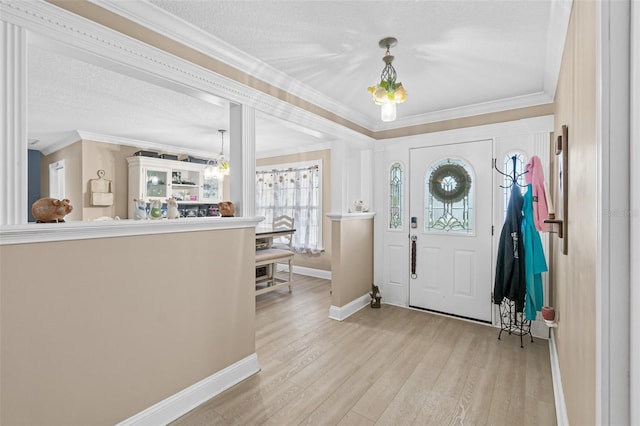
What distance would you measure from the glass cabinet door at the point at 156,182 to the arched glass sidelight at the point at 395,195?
401cm

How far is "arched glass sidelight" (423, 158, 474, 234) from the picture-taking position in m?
3.58

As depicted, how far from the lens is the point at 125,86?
2.96 m

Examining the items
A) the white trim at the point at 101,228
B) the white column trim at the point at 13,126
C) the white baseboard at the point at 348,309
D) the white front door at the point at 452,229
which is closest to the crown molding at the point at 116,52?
the white column trim at the point at 13,126

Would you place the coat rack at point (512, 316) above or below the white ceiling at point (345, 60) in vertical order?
below

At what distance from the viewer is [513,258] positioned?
296 centimetres

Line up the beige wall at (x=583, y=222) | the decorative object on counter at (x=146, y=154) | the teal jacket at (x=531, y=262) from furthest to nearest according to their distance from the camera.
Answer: the decorative object on counter at (x=146, y=154) → the teal jacket at (x=531, y=262) → the beige wall at (x=583, y=222)

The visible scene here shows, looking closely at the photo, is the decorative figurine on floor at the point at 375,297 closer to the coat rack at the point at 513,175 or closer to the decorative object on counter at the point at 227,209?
the coat rack at the point at 513,175

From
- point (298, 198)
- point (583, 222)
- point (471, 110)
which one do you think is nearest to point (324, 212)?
point (298, 198)

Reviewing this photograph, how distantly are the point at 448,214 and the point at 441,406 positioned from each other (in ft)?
7.21

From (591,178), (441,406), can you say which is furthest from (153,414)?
(591,178)

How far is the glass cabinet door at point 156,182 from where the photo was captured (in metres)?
5.28

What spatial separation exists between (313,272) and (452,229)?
113 inches

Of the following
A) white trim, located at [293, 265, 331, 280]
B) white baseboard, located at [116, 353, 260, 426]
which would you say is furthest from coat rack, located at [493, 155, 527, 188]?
white trim, located at [293, 265, 331, 280]

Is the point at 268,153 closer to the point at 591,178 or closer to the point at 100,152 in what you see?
the point at 100,152
